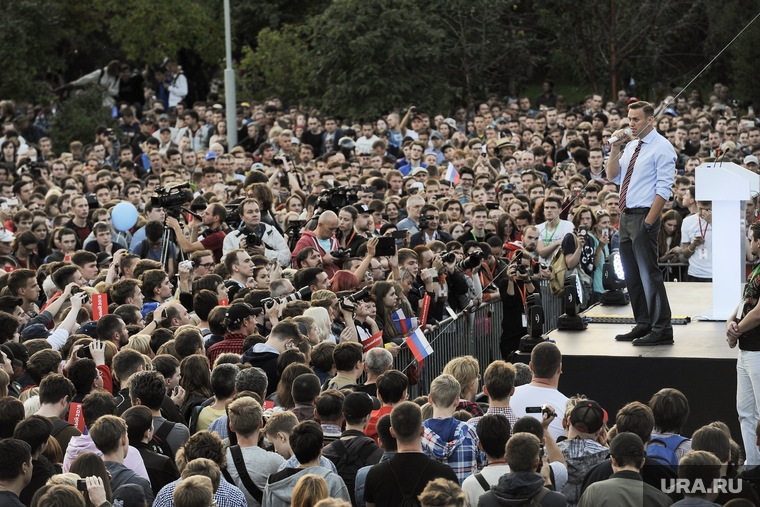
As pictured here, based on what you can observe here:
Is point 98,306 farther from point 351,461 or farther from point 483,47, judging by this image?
point 483,47

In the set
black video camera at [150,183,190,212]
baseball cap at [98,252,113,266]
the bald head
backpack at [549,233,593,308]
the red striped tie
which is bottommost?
backpack at [549,233,593,308]

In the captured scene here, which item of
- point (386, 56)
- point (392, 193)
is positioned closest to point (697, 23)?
point (386, 56)

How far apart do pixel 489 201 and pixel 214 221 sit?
4264 millimetres

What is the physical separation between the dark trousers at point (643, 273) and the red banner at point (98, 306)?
4.23 meters

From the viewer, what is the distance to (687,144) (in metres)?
19.9

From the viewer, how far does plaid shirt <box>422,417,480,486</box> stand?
6543mm

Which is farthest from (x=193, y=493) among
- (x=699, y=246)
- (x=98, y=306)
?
(x=699, y=246)

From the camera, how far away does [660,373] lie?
9.12m

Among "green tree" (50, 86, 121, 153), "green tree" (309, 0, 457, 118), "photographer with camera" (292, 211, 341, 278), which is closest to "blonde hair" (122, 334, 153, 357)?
"photographer with camera" (292, 211, 341, 278)

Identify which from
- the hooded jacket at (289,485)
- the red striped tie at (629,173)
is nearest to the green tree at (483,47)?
the red striped tie at (629,173)

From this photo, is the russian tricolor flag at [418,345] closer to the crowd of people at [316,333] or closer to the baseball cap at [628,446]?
the crowd of people at [316,333]

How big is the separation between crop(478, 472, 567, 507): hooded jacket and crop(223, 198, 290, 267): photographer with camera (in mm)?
5904

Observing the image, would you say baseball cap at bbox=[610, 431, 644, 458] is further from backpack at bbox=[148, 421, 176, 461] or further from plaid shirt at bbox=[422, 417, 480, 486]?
backpack at bbox=[148, 421, 176, 461]

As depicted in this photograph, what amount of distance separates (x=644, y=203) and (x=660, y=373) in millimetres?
1338
